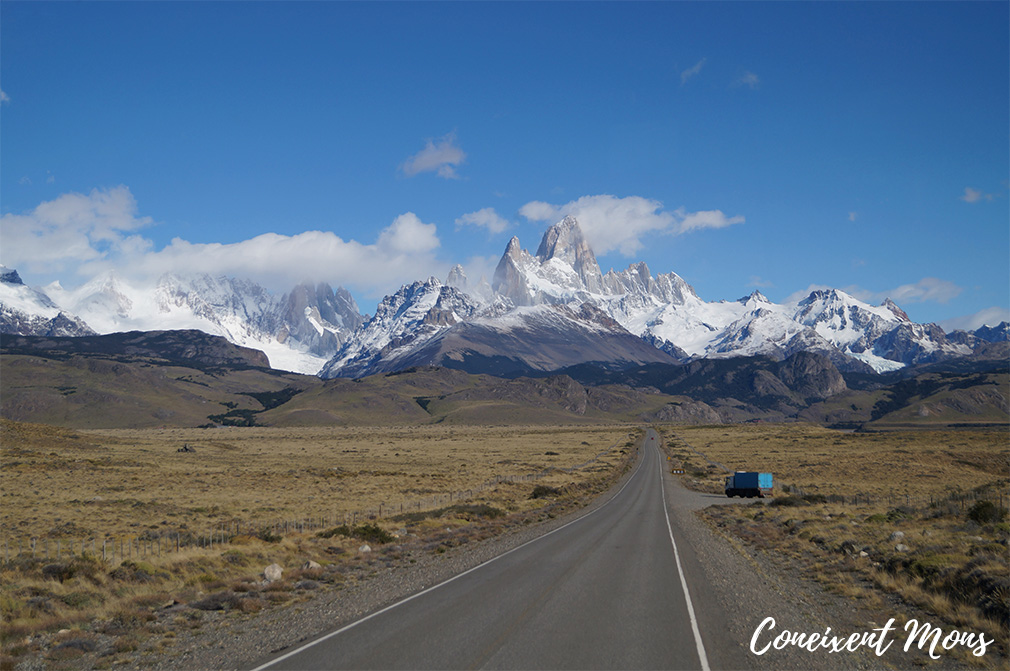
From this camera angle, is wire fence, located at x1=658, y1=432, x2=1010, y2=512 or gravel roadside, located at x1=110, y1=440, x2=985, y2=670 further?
wire fence, located at x1=658, y1=432, x2=1010, y2=512

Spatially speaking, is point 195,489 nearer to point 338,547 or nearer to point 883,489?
point 338,547

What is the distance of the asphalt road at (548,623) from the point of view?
12086 mm

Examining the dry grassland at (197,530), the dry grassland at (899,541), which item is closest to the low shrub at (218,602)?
the dry grassland at (197,530)

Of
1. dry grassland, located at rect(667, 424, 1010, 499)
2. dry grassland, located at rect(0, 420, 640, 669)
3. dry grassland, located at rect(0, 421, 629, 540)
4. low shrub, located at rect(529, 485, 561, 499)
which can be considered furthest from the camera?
dry grassland, located at rect(667, 424, 1010, 499)

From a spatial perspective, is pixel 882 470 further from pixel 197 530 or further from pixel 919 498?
pixel 197 530

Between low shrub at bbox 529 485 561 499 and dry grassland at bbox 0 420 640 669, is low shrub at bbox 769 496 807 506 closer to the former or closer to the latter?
dry grassland at bbox 0 420 640 669

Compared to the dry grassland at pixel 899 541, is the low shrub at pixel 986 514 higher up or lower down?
higher up

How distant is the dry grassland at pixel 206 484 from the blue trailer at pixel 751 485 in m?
17.2

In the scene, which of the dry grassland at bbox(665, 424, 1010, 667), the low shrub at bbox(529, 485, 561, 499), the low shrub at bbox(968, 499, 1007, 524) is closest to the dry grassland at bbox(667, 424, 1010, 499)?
the dry grassland at bbox(665, 424, 1010, 667)

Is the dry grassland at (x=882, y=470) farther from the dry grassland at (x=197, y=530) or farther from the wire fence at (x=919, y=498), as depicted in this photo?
the dry grassland at (x=197, y=530)

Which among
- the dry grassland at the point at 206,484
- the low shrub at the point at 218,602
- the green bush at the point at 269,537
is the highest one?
the low shrub at the point at 218,602

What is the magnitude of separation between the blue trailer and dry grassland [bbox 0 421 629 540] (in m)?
17.2

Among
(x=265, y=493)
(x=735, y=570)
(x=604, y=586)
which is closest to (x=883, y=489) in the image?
(x=735, y=570)

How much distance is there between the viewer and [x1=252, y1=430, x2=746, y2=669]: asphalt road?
12.1m
